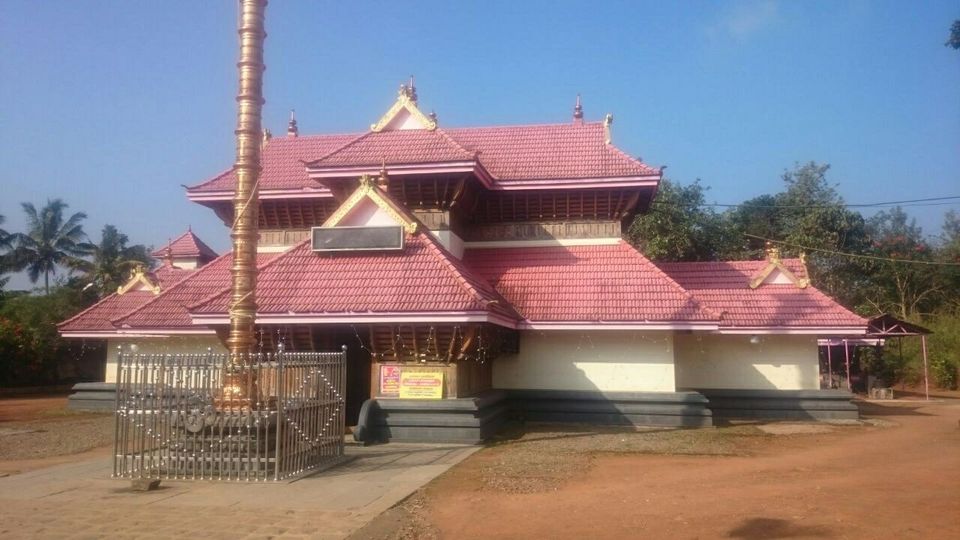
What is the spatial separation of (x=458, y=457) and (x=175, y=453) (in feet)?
13.3

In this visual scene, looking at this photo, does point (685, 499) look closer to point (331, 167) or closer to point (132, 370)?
point (132, 370)

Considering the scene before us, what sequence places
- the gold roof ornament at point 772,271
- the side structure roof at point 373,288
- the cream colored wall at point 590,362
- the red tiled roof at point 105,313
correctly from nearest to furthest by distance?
the side structure roof at point 373,288 < the cream colored wall at point 590,362 < the gold roof ornament at point 772,271 < the red tiled roof at point 105,313

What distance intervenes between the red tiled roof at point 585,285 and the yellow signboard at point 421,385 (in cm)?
268

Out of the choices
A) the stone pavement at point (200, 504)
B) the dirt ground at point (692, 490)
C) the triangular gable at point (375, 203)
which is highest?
the triangular gable at point (375, 203)

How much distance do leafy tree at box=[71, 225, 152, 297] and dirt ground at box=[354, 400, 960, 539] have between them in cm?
3082

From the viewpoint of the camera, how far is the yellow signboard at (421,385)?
41.4 feet

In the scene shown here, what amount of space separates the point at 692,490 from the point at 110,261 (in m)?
43.4

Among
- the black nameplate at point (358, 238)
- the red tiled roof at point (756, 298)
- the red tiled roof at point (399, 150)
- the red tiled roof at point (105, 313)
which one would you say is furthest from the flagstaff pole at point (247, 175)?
the red tiled roof at point (105, 313)

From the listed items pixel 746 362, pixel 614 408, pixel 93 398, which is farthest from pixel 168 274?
pixel 746 362

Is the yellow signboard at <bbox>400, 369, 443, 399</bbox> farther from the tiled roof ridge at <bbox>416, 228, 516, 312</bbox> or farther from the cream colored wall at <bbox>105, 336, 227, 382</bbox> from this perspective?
the cream colored wall at <bbox>105, 336, 227, 382</bbox>

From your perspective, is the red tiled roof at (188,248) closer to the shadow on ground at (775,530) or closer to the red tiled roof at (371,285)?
the red tiled roof at (371,285)

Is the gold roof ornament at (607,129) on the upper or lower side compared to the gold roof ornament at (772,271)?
upper

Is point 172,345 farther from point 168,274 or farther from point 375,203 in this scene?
point 375,203

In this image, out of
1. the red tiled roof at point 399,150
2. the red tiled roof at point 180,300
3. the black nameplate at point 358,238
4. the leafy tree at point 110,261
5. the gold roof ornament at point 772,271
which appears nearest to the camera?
the black nameplate at point 358,238
